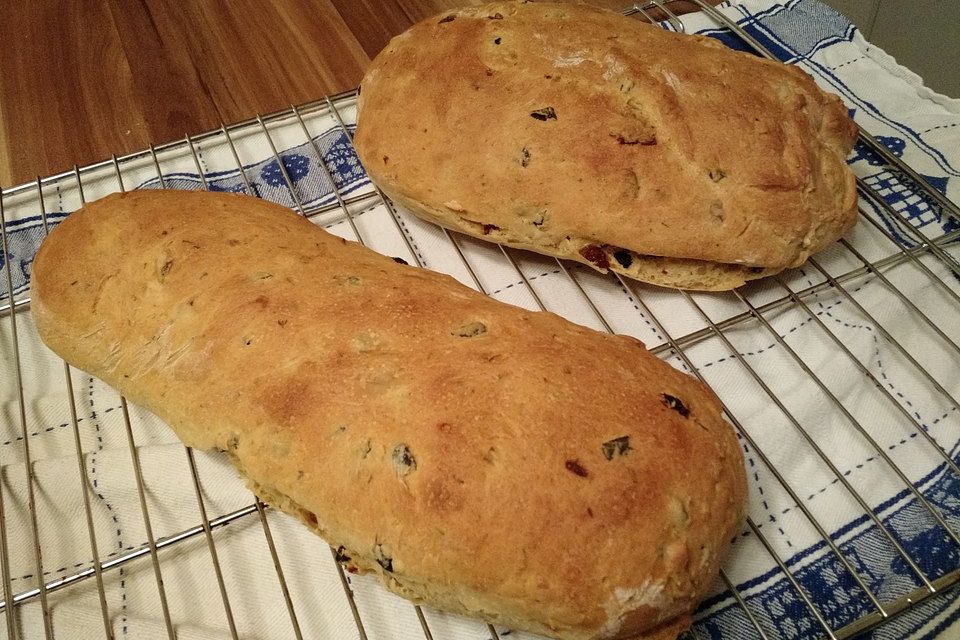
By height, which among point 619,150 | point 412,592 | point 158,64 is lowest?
point 412,592

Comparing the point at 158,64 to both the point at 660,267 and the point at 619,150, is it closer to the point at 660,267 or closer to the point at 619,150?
the point at 619,150

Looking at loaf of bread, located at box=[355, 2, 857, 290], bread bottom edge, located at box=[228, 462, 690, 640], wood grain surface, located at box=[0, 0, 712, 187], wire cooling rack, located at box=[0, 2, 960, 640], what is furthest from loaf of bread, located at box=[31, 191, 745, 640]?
wood grain surface, located at box=[0, 0, 712, 187]

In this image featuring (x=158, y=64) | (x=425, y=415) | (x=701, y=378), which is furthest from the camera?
(x=158, y=64)

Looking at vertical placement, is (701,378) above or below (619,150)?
below

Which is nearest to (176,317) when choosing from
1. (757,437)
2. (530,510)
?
(530,510)

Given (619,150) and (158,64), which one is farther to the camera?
(158,64)

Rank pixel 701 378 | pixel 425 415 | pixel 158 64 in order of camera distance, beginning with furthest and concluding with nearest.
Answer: pixel 158 64
pixel 701 378
pixel 425 415

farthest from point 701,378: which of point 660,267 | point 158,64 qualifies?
point 158,64

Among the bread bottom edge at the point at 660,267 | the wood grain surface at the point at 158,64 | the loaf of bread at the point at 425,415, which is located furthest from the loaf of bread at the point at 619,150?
the wood grain surface at the point at 158,64
